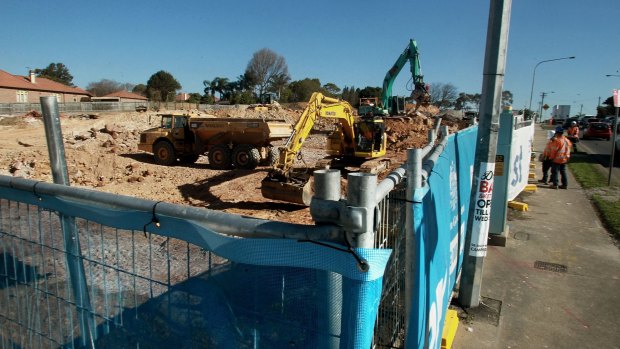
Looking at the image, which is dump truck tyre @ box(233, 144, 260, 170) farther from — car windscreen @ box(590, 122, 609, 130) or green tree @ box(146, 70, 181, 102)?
green tree @ box(146, 70, 181, 102)

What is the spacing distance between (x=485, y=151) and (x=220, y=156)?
Result: 607 inches

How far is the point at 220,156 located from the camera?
18.9 m

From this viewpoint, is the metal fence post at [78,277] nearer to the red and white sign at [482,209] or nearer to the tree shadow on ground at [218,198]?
the red and white sign at [482,209]

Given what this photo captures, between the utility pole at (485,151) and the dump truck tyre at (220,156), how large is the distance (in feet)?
49.3

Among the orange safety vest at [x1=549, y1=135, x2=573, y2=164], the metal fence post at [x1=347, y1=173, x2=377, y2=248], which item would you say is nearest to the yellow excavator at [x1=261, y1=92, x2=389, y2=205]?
the orange safety vest at [x1=549, y1=135, x2=573, y2=164]

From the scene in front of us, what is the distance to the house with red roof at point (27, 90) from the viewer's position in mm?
51781

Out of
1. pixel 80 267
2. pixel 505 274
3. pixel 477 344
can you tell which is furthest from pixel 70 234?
pixel 505 274

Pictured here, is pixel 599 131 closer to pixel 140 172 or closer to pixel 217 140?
pixel 217 140

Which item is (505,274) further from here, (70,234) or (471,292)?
(70,234)

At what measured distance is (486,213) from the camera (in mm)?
4816

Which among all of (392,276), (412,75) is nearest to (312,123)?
(392,276)

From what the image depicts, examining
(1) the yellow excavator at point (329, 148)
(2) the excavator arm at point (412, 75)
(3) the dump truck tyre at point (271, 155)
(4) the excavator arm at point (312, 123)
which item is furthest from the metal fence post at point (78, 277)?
(2) the excavator arm at point (412, 75)

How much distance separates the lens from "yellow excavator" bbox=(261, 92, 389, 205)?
1152 cm

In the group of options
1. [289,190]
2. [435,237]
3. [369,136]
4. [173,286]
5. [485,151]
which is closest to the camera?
[173,286]
